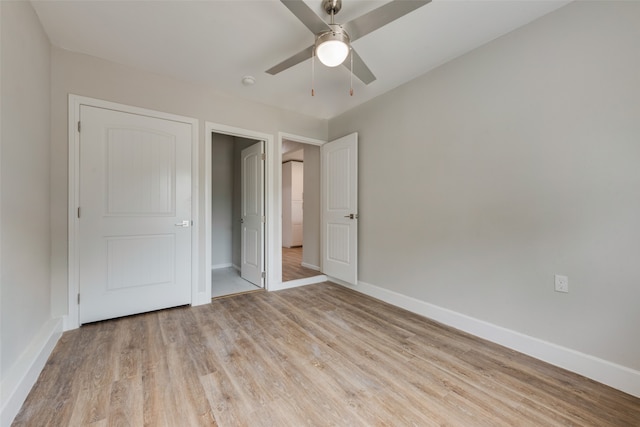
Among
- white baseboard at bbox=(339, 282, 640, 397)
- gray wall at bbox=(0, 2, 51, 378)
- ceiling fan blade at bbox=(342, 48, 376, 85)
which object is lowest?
white baseboard at bbox=(339, 282, 640, 397)

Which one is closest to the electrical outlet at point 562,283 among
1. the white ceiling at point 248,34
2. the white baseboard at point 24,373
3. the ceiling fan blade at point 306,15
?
the white ceiling at point 248,34

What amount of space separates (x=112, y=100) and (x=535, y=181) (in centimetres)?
376

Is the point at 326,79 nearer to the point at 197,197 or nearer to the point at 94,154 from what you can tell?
the point at 197,197

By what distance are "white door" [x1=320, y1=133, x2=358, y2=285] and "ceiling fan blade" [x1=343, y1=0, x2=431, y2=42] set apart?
5.75 feet

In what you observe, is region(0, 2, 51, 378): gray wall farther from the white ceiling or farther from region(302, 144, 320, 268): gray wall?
region(302, 144, 320, 268): gray wall

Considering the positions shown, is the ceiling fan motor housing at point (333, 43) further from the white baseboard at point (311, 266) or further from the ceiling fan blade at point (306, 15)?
the white baseboard at point (311, 266)

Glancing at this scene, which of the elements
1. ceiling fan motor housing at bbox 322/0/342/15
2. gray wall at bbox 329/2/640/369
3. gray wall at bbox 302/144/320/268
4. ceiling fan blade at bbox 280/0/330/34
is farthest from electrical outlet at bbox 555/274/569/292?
gray wall at bbox 302/144/320/268

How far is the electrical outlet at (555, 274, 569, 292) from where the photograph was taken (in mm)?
1792

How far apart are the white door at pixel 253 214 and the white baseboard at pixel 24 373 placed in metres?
2.01

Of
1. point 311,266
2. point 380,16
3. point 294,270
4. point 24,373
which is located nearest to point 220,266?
point 294,270

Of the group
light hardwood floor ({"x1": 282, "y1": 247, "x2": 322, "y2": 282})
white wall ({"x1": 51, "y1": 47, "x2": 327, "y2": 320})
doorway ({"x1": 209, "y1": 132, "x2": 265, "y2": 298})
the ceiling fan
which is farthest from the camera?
light hardwood floor ({"x1": 282, "y1": 247, "x2": 322, "y2": 282})

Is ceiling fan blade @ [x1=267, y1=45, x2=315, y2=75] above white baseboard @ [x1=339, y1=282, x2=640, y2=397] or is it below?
above

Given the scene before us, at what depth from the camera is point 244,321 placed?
251 centimetres

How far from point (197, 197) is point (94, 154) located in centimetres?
95
